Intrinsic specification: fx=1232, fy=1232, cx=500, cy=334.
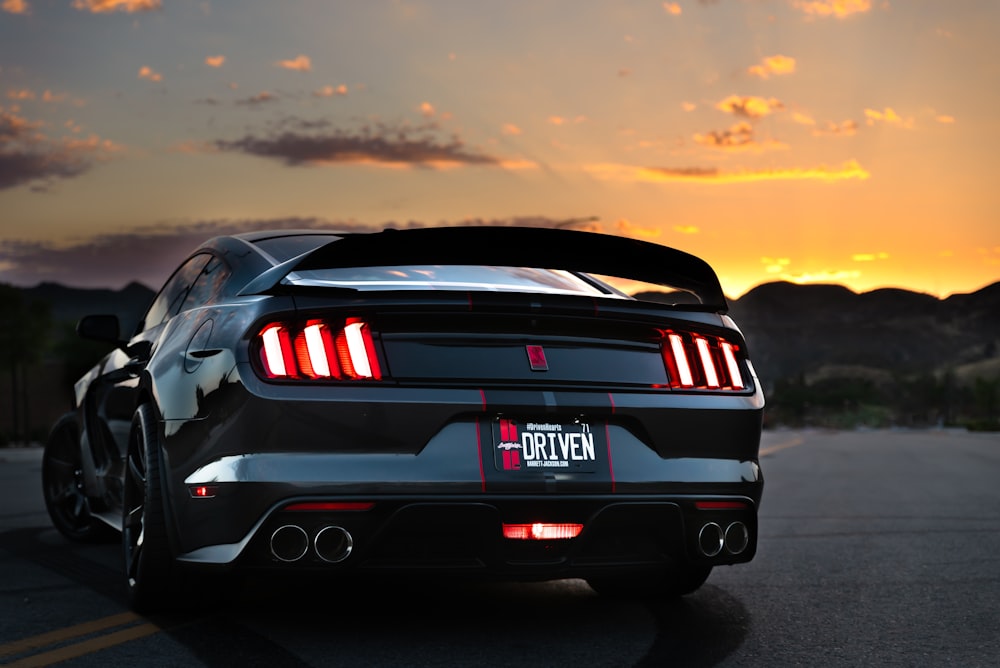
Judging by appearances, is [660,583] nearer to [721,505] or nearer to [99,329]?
[721,505]

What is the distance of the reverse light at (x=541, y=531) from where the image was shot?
4.14m

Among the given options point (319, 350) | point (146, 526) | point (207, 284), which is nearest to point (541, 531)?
point (319, 350)

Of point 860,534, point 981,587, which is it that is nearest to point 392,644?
point 981,587

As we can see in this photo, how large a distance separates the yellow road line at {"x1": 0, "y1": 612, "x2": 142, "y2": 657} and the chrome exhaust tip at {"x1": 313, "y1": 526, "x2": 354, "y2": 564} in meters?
1.06

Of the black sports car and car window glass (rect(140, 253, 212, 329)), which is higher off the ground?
car window glass (rect(140, 253, 212, 329))

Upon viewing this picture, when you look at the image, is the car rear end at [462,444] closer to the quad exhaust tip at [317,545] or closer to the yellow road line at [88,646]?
the quad exhaust tip at [317,545]

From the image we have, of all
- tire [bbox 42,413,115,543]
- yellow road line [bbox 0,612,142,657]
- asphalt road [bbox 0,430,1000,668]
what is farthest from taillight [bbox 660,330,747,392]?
tire [bbox 42,413,115,543]

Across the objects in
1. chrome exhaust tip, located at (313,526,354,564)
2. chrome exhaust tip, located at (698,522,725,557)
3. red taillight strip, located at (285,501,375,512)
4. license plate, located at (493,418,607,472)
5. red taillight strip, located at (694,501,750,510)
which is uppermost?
license plate, located at (493,418,607,472)

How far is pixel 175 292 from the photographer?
5926 millimetres

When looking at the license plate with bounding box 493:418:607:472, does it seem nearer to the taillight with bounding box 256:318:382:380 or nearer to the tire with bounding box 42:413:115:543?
the taillight with bounding box 256:318:382:380

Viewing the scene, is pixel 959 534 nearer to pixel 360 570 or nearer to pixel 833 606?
pixel 833 606

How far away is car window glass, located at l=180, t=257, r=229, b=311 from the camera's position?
500cm

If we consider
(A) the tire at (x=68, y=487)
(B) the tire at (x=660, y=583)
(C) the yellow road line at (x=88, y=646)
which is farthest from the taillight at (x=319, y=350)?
Answer: (A) the tire at (x=68, y=487)

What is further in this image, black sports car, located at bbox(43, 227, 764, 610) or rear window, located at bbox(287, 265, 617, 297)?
rear window, located at bbox(287, 265, 617, 297)
